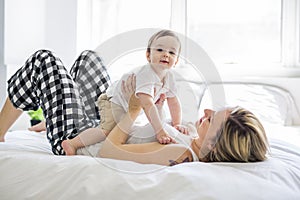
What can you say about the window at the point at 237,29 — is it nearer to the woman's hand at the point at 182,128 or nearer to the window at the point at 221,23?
the window at the point at 221,23

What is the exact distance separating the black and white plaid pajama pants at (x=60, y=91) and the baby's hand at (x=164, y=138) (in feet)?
1.12

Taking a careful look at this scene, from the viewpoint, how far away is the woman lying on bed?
109 cm

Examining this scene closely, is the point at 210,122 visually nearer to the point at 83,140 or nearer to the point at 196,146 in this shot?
the point at 196,146

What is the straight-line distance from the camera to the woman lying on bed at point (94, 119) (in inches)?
43.0

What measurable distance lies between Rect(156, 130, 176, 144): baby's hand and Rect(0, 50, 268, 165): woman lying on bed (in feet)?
0.08

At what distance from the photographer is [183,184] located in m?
0.93

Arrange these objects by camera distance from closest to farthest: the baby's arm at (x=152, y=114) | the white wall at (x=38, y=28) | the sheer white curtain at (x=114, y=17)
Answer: the baby's arm at (x=152, y=114) < the white wall at (x=38, y=28) < the sheer white curtain at (x=114, y=17)

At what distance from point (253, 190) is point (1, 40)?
217 centimetres

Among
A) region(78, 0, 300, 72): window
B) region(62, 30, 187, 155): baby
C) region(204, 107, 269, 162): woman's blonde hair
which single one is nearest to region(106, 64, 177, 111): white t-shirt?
region(62, 30, 187, 155): baby

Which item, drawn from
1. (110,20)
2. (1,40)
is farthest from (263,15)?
(1,40)

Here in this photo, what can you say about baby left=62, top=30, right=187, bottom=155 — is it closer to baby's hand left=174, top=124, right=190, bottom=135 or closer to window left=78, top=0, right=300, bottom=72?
baby's hand left=174, top=124, right=190, bottom=135

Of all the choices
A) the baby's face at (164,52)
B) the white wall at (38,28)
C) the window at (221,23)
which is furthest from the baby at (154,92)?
the window at (221,23)

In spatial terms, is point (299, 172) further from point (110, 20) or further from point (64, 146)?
point (110, 20)

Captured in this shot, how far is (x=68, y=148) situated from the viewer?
1302 mm
